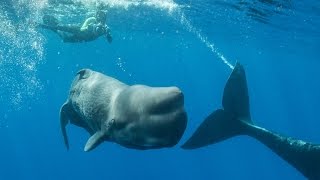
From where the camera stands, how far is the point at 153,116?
488cm

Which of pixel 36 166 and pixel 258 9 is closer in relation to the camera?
pixel 258 9

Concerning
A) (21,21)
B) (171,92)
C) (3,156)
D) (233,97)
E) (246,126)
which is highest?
(171,92)

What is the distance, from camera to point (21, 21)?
3544cm

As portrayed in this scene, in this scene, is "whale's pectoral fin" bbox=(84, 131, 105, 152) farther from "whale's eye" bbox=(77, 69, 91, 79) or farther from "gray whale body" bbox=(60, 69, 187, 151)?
"whale's eye" bbox=(77, 69, 91, 79)

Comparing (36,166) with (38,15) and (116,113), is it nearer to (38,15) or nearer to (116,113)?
(38,15)

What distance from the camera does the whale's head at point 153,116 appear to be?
15.6ft

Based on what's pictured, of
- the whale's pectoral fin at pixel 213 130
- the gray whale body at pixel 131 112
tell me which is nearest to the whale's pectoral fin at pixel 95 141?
the gray whale body at pixel 131 112

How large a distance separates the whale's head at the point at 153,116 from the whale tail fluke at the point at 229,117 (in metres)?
6.98

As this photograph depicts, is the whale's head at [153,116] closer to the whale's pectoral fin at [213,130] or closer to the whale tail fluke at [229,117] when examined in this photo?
the whale's pectoral fin at [213,130]

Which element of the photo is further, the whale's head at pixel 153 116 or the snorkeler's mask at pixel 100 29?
the snorkeler's mask at pixel 100 29

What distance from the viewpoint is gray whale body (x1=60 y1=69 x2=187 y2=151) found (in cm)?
478

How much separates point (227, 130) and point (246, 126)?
66cm

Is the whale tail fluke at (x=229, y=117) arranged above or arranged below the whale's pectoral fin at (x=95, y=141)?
below

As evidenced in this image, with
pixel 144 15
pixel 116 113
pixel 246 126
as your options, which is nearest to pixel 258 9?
pixel 144 15
